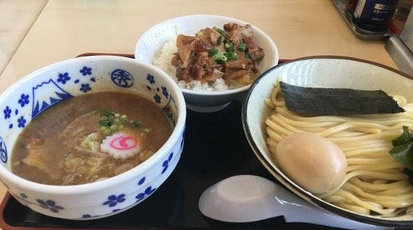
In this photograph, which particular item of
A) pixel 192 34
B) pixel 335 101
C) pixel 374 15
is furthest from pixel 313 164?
pixel 374 15

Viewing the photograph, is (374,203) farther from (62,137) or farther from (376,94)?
(62,137)

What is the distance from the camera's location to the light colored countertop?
1.43m

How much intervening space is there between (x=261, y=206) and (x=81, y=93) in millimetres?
531

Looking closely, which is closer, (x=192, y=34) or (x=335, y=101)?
(x=335, y=101)

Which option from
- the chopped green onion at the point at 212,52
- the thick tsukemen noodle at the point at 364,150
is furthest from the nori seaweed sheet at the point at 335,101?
the chopped green onion at the point at 212,52

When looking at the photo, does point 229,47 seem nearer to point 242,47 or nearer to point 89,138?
point 242,47

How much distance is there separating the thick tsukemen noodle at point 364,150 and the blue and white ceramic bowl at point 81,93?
276 mm

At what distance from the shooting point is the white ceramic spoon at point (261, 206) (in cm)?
78

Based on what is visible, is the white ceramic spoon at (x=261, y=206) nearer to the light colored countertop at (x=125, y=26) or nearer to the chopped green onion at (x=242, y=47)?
the chopped green onion at (x=242, y=47)

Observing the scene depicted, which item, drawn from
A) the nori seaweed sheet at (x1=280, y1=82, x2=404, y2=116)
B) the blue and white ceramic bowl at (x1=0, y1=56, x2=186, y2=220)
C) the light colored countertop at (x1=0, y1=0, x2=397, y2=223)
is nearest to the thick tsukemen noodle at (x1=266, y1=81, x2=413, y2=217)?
the nori seaweed sheet at (x1=280, y1=82, x2=404, y2=116)

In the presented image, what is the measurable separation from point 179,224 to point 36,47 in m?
0.96

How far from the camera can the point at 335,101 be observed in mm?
988

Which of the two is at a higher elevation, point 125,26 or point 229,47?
point 229,47

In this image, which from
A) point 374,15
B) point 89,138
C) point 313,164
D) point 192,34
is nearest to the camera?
point 313,164
